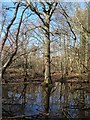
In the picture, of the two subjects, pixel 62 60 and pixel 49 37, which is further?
pixel 62 60

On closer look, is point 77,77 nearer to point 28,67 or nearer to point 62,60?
point 62,60

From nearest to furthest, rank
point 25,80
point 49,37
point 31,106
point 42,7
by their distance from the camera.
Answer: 1. point 31,106
2. point 42,7
3. point 49,37
4. point 25,80

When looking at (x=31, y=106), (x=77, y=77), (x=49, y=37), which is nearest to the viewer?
(x=31, y=106)

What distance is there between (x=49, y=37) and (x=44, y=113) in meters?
5.30

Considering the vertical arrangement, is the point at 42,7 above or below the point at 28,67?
above

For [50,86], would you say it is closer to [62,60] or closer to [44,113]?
[62,60]

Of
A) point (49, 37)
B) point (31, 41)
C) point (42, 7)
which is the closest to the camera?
point (42, 7)

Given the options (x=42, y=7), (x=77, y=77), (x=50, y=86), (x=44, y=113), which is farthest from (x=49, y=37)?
(x=44, y=113)

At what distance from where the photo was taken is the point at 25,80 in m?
12.6

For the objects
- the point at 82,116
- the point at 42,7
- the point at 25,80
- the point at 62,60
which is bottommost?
the point at 82,116

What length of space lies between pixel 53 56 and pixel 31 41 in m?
2.25

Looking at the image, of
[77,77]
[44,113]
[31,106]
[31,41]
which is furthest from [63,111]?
[77,77]

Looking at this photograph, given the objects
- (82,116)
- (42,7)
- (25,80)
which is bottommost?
(82,116)

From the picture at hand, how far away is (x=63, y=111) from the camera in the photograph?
5.44 metres
